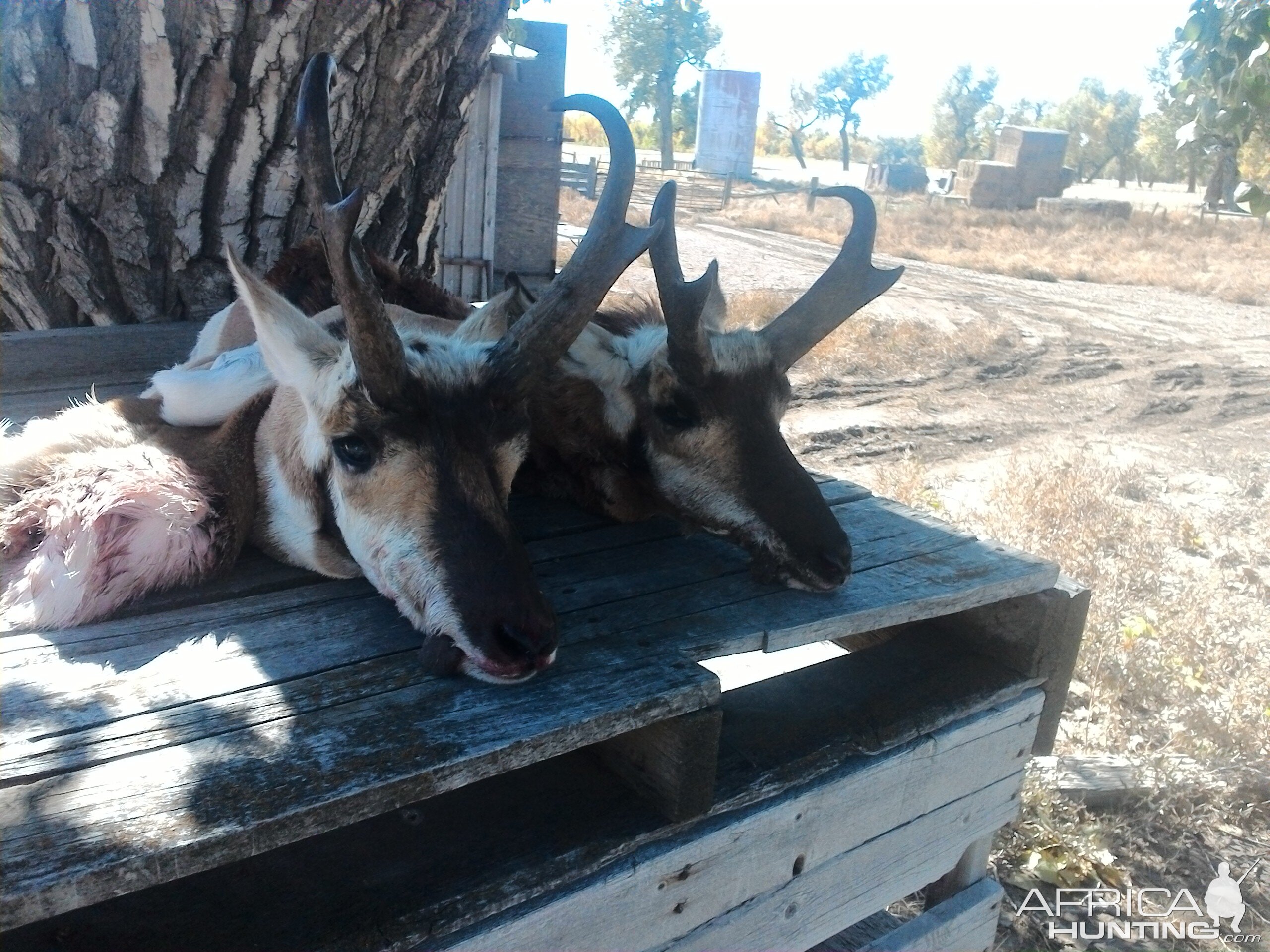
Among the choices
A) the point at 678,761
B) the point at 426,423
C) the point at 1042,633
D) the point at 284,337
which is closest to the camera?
the point at 678,761

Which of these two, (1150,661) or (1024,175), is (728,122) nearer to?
(1024,175)

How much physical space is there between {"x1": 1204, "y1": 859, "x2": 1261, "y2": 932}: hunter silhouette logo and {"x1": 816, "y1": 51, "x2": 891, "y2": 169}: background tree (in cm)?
7140

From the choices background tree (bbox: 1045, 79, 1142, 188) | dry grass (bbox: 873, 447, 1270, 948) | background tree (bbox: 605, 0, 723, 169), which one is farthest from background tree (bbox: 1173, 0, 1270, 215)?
background tree (bbox: 1045, 79, 1142, 188)

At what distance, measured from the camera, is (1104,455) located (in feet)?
29.1

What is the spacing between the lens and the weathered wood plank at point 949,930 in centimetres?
303

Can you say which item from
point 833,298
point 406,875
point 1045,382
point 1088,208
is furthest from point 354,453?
point 1088,208

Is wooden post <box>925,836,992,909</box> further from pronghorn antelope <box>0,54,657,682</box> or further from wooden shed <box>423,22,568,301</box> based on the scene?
wooden shed <box>423,22,568,301</box>

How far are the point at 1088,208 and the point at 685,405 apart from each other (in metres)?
29.9

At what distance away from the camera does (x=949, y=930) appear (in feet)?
10.2

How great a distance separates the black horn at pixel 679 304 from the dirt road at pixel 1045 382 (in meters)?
3.10

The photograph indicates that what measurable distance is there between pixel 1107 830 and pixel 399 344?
336cm

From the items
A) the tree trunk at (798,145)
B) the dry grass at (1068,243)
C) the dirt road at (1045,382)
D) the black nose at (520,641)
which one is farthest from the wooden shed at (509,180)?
the tree trunk at (798,145)

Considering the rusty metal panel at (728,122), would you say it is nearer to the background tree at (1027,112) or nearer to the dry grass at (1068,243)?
the dry grass at (1068,243)

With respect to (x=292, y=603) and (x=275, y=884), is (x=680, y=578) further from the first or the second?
(x=275, y=884)
